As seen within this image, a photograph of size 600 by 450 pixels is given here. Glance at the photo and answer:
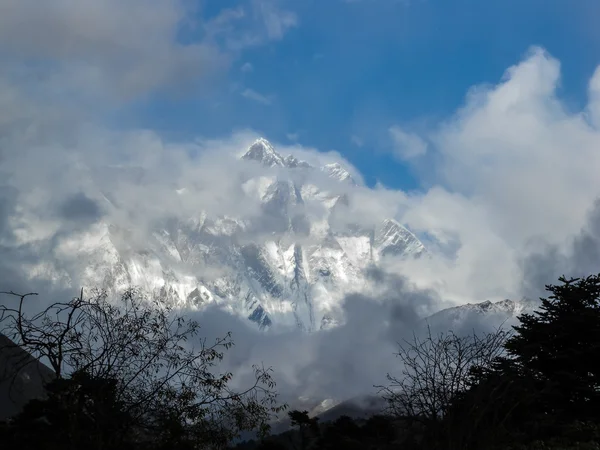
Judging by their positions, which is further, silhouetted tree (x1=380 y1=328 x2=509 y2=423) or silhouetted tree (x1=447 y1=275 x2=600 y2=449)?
silhouetted tree (x1=447 y1=275 x2=600 y2=449)

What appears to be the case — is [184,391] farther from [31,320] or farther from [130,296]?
[31,320]

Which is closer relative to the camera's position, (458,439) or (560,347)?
(458,439)

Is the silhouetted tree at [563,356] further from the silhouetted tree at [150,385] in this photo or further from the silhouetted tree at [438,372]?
the silhouetted tree at [150,385]

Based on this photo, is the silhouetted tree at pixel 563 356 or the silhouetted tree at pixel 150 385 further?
the silhouetted tree at pixel 563 356

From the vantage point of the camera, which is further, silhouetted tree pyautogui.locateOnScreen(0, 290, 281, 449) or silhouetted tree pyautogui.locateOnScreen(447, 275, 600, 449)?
silhouetted tree pyautogui.locateOnScreen(447, 275, 600, 449)

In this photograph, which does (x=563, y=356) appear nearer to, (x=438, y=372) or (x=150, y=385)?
(x=438, y=372)

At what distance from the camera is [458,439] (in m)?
14.4

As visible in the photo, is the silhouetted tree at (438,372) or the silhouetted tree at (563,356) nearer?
the silhouetted tree at (438,372)

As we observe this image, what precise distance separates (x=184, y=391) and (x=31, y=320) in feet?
15.5

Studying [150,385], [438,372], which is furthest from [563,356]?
[150,385]

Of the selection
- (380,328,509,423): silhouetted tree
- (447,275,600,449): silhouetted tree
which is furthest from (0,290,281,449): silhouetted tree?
(447,275,600,449): silhouetted tree

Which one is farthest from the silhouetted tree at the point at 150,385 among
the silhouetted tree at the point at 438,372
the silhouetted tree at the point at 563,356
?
the silhouetted tree at the point at 563,356

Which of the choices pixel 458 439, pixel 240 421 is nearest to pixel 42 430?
pixel 240 421

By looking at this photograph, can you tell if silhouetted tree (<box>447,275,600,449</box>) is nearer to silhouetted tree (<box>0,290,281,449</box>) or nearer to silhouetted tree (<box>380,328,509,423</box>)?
silhouetted tree (<box>380,328,509,423</box>)
